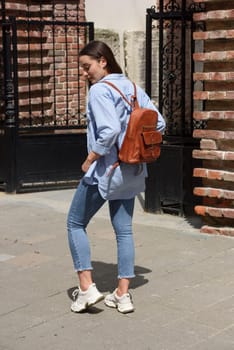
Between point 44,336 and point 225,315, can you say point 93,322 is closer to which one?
point 44,336

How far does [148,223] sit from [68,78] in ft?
13.0

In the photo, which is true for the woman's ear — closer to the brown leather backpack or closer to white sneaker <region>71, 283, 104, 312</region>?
the brown leather backpack

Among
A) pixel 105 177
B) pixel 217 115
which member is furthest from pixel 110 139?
pixel 217 115

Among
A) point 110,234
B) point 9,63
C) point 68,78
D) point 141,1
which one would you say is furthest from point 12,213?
point 141,1

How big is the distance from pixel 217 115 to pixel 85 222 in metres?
2.46

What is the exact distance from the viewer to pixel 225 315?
4891 millimetres

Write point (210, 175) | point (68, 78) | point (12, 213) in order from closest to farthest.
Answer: point (210, 175) → point (12, 213) → point (68, 78)

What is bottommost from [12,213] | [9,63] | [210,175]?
[12,213]

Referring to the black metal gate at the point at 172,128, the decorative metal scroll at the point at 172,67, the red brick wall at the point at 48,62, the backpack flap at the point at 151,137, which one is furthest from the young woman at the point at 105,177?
the red brick wall at the point at 48,62

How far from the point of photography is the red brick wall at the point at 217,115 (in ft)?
22.8

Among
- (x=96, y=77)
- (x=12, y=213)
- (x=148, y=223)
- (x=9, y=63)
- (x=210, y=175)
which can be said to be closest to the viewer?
(x=96, y=77)

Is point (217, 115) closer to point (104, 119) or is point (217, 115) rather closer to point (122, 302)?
point (104, 119)

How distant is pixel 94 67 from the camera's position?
497cm

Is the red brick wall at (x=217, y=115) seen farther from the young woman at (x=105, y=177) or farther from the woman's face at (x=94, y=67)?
the woman's face at (x=94, y=67)
